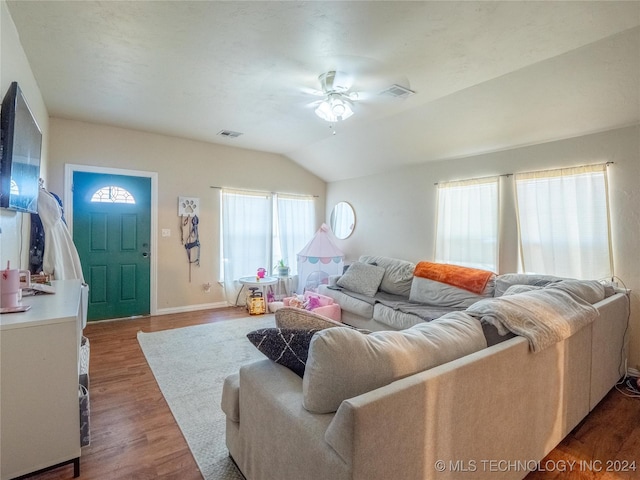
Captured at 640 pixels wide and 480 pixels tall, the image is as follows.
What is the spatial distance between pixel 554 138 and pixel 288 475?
367cm

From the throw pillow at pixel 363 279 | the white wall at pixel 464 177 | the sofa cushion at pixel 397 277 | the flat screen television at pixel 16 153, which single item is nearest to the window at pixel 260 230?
the white wall at pixel 464 177

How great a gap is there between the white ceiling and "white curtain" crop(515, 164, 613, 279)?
→ 44 centimetres

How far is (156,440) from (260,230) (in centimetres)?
372

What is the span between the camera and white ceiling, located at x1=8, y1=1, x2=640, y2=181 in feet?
6.20

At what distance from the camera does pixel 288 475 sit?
3.71 ft

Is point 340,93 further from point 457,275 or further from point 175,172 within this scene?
point 175,172

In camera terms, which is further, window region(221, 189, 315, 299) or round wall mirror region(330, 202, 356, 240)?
round wall mirror region(330, 202, 356, 240)

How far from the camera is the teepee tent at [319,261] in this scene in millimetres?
4539

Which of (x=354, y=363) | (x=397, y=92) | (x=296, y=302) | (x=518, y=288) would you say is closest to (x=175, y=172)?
(x=296, y=302)

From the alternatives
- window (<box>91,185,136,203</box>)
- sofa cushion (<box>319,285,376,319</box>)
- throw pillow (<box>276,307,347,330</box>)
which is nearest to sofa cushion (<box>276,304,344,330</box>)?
throw pillow (<box>276,307,347,330</box>)

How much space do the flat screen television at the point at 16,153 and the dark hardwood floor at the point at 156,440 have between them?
1.46 meters

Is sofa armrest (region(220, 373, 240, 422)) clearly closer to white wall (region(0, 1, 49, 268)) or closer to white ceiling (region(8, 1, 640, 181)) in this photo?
white wall (region(0, 1, 49, 268))

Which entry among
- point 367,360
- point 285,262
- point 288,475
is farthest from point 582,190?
point 285,262

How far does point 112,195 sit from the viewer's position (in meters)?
4.16
